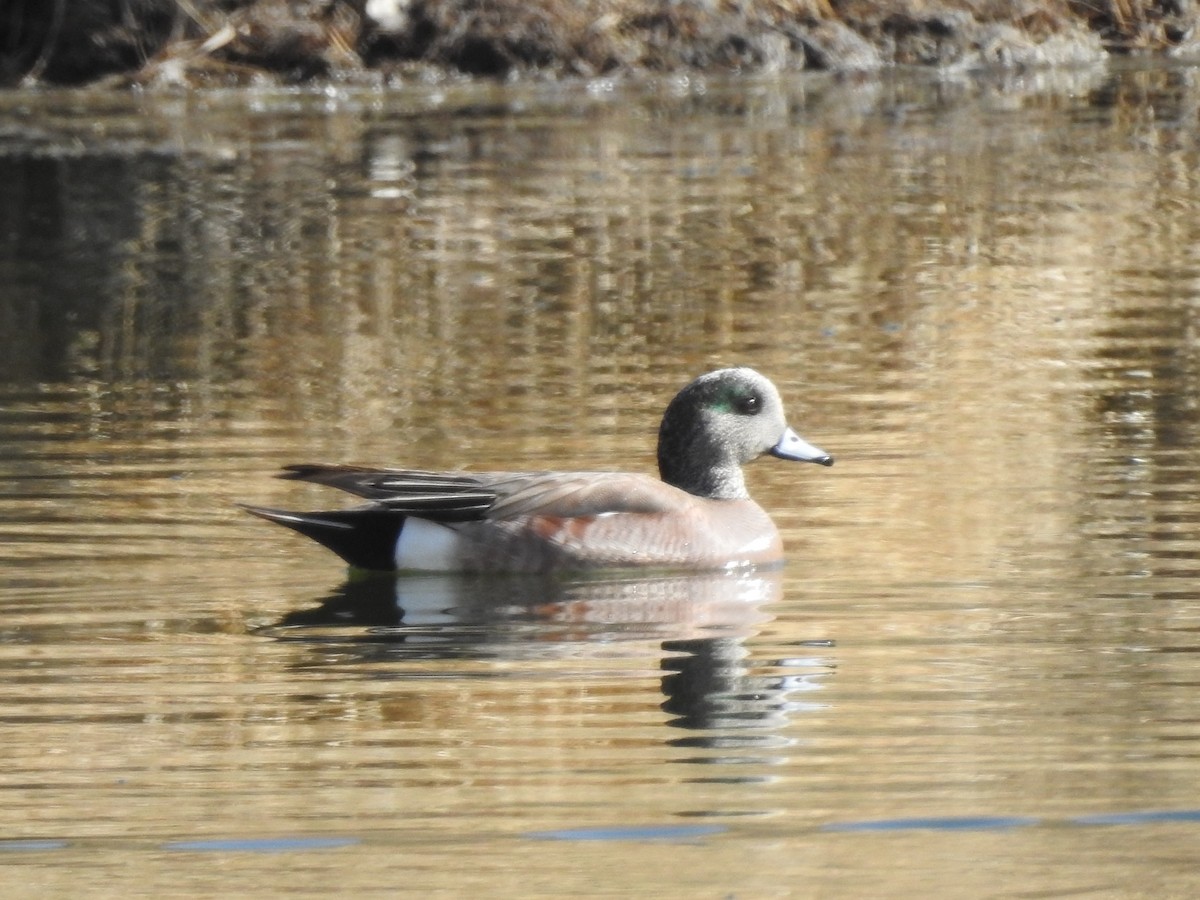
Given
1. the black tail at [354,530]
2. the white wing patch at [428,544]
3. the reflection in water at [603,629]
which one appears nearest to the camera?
the reflection in water at [603,629]

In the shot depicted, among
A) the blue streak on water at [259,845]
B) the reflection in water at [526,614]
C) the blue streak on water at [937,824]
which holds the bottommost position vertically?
→ the reflection in water at [526,614]

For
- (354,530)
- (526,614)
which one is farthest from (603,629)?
→ (354,530)

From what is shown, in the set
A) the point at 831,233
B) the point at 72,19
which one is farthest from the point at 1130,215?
the point at 72,19

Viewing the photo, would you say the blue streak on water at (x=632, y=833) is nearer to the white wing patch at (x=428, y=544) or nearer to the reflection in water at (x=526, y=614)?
the reflection in water at (x=526, y=614)

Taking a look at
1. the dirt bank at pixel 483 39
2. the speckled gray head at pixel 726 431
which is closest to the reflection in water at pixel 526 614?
the speckled gray head at pixel 726 431

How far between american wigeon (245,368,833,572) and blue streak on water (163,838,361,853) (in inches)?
102

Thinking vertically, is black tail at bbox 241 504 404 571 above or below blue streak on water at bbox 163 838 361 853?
above

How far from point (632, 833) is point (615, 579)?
2.61 m

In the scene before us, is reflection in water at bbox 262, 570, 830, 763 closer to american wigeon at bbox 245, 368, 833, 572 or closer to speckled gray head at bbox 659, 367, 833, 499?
american wigeon at bbox 245, 368, 833, 572

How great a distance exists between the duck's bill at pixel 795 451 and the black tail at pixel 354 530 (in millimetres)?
1184

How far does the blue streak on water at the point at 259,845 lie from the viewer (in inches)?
182

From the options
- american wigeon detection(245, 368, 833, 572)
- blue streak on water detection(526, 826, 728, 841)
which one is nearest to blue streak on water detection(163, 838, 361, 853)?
blue streak on water detection(526, 826, 728, 841)

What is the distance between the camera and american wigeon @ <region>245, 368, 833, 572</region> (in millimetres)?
7254

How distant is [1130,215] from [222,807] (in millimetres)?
9885
